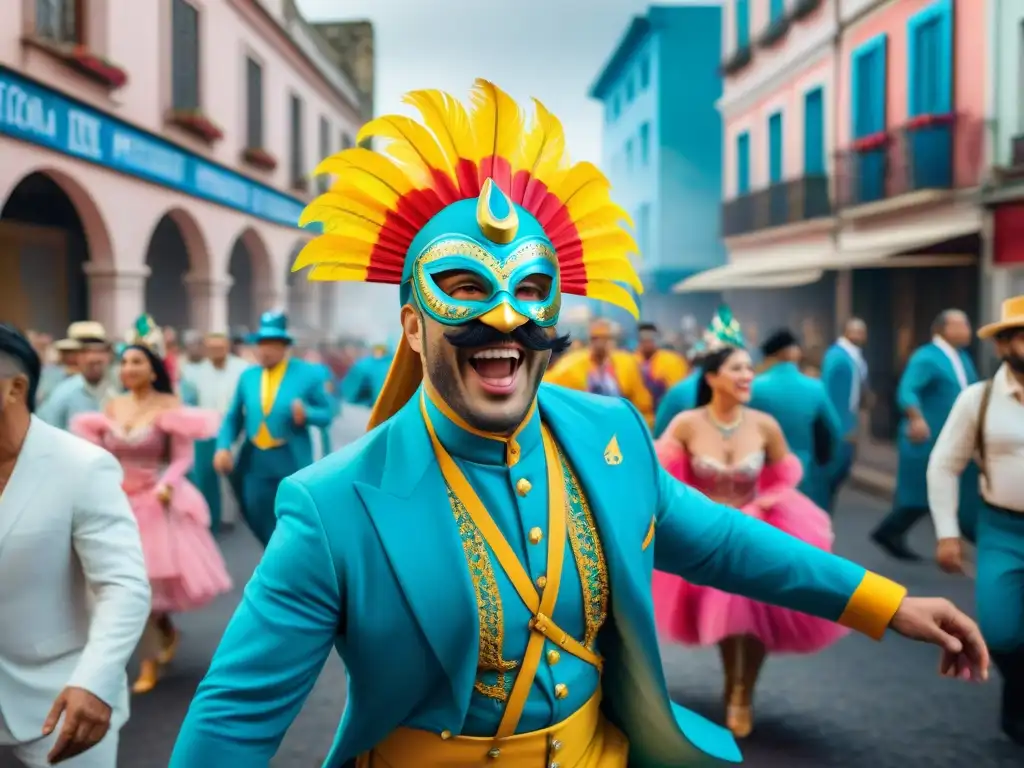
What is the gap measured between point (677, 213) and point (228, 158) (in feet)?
68.8

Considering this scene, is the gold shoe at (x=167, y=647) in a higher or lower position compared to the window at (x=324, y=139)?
lower

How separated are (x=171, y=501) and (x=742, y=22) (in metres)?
21.5

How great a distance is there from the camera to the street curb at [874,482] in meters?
12.4

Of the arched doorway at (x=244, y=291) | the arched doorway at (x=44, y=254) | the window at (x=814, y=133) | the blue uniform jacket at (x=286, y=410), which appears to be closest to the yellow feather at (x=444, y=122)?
the blue uniform jacket at (x=286, y=410)

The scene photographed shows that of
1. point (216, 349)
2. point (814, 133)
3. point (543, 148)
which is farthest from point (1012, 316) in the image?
point (814, 133)

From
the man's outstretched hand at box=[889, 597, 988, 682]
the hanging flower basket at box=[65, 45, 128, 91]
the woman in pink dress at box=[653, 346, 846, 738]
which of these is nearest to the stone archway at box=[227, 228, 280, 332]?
the hanging flower basket at box=[65, 45, 128, 91]

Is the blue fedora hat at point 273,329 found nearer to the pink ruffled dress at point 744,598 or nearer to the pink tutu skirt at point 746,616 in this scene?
the pink ruffled dress at point 744,598

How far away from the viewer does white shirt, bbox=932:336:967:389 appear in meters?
8.38

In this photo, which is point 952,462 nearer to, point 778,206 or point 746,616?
point 746,616

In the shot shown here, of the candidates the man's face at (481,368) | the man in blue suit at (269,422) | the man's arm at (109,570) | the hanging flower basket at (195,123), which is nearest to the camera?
the man's face at (481,368)

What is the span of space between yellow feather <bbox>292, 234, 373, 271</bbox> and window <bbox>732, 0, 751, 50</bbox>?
23125mm

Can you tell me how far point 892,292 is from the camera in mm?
17344

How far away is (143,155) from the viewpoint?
43.3 ft

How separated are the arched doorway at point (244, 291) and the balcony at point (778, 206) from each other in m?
10.0
